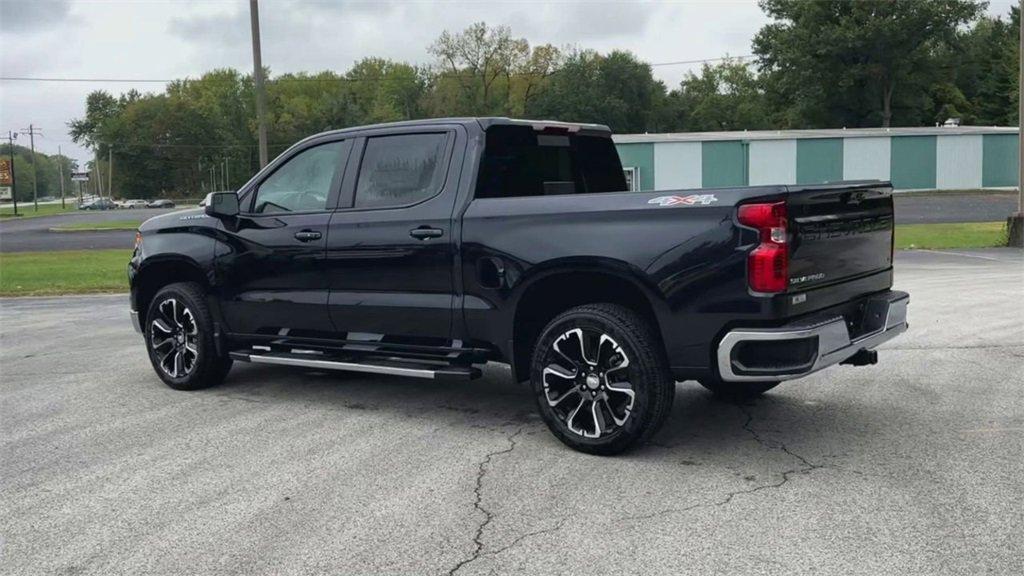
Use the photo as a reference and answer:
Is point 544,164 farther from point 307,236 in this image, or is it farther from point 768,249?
point 768,249

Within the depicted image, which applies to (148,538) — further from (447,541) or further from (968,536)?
(968,536)

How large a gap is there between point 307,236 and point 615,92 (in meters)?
89.6

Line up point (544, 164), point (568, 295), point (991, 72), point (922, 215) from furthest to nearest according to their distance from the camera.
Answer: point (991, 72) → point (922, 215) → point (544, 164) → point (568, 295)

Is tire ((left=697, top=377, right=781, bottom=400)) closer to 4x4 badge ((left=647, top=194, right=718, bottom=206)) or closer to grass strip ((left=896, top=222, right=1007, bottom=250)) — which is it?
4x4 badge ((left=647, top=194, right=718, bottom=206))

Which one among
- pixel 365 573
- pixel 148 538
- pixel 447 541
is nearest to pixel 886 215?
pixel 447 541

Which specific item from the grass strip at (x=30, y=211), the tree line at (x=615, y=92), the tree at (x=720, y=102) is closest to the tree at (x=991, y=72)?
the tree line at (x=615, y=92)

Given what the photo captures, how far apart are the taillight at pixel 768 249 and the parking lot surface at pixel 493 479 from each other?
1.04 metres

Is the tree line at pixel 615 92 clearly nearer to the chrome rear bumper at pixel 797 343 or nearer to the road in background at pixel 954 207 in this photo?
the road in background at pixel 954 207

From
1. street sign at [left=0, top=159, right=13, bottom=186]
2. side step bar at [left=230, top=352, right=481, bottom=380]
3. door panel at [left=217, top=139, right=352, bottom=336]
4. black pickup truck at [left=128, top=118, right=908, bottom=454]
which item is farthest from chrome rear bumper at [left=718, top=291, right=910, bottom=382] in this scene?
street sign at [left=0, top=159, right=13, bottom=186]

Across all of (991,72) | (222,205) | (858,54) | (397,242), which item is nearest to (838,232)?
(397,242)

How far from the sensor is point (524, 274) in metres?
5.78

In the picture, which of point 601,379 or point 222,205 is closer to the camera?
point 601,379

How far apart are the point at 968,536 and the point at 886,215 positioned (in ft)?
8.12

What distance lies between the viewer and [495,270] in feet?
19.5
